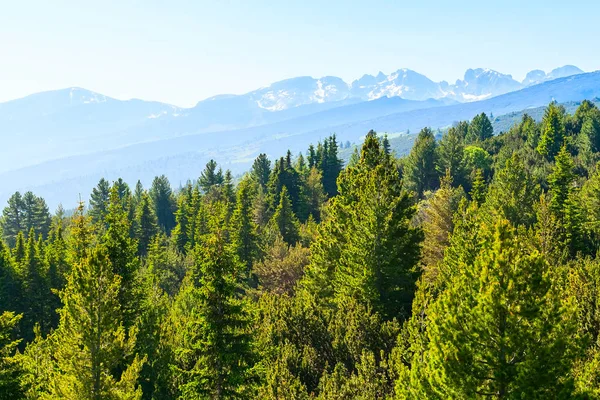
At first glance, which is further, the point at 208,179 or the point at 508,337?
the point at 208,179

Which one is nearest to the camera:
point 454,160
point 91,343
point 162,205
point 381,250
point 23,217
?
point 91,343

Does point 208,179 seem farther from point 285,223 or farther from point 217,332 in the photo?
point 217,332

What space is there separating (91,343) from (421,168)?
2633 inches

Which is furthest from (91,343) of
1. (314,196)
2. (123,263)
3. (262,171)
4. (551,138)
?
(551,138)

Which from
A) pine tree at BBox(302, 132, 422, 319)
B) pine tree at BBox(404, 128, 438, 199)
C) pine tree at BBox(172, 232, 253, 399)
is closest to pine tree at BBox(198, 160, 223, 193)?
pine tree at BBox(404, 128, 438, 199)

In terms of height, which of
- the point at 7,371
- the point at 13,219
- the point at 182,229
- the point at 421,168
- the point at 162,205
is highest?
the point at 421,168

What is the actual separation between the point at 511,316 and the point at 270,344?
1399cm

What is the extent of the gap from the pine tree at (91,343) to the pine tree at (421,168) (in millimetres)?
64148

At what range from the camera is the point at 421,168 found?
76375 millimetres

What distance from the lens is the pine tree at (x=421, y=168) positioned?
75625 mm

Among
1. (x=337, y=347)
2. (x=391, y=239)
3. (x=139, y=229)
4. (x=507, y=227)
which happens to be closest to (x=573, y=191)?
(x=391, y=239)

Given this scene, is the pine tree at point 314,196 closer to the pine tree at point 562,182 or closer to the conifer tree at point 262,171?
the conifer tree at point 262,171

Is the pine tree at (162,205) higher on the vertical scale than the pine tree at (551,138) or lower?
lower

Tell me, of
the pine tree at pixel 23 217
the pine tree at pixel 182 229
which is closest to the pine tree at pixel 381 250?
the pine tree at pixel 182 229
